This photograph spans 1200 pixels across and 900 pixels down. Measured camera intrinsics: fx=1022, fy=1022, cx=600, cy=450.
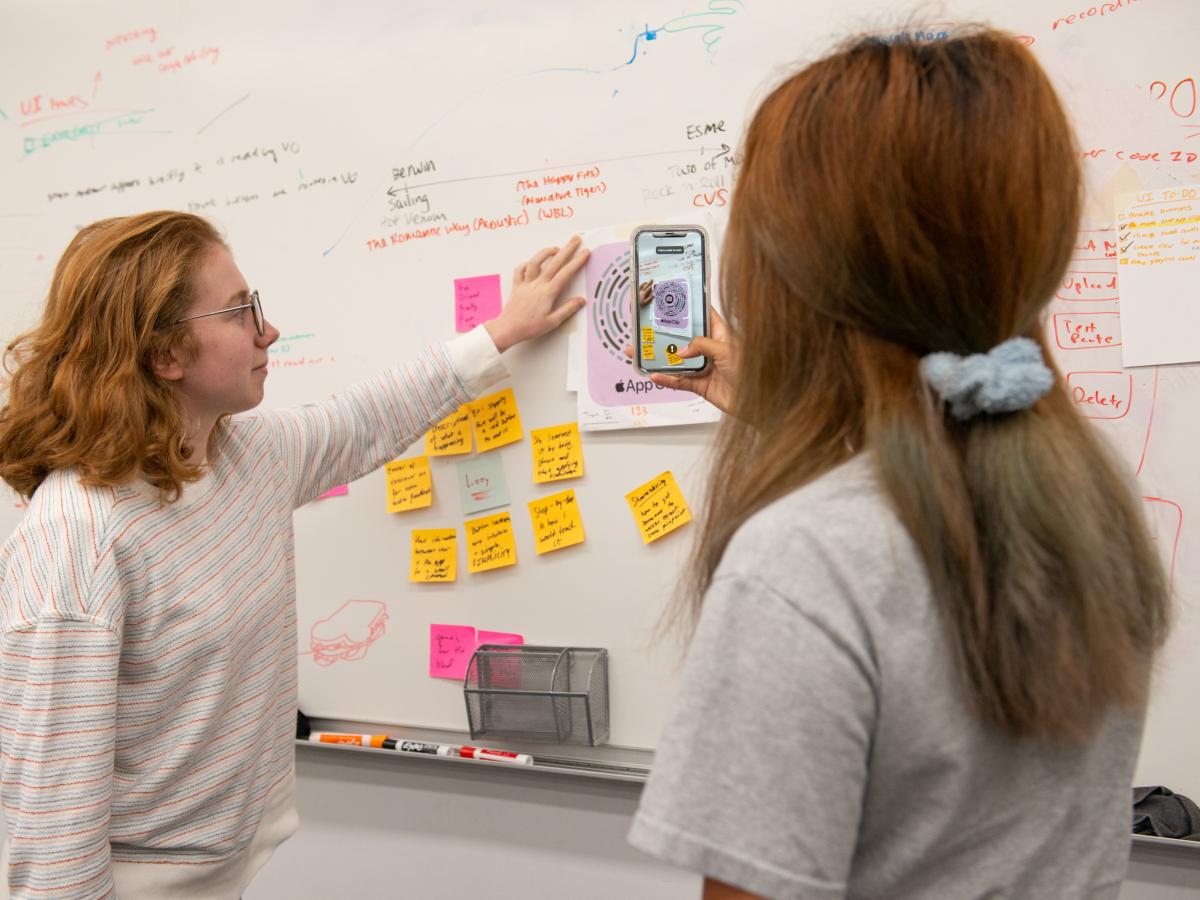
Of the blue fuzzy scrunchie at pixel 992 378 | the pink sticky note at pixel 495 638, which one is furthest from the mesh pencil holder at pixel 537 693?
the blue fuzzy scrunchie at pixel 992 378

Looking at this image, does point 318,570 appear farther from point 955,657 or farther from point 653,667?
point 955,657

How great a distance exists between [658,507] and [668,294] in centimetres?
34

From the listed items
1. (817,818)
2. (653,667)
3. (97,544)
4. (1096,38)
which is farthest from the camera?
(653,667)

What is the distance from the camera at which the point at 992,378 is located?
24.6 inches

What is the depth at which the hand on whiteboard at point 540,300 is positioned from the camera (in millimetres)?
1562

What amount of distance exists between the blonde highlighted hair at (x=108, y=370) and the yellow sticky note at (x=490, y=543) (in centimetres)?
52

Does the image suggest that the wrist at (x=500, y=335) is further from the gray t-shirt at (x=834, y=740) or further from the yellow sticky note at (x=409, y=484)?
the gray t-shirt at (x=834, y=740)

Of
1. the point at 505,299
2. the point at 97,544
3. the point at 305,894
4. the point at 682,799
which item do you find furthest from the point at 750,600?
the point at 305,894

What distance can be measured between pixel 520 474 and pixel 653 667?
0.37 meters

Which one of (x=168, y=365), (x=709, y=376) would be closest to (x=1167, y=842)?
(x=709, y=376)

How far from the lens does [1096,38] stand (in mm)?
1316

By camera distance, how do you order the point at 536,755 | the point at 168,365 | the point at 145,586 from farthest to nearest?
the point at 536,755
the point at 168,365
the point at 145,586

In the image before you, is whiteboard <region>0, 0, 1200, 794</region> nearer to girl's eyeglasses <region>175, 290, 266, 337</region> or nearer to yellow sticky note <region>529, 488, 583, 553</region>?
yellow sticky note <region>529, 488, 583, 553</region>

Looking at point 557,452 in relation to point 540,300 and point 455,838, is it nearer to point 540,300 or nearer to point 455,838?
point 540,300
